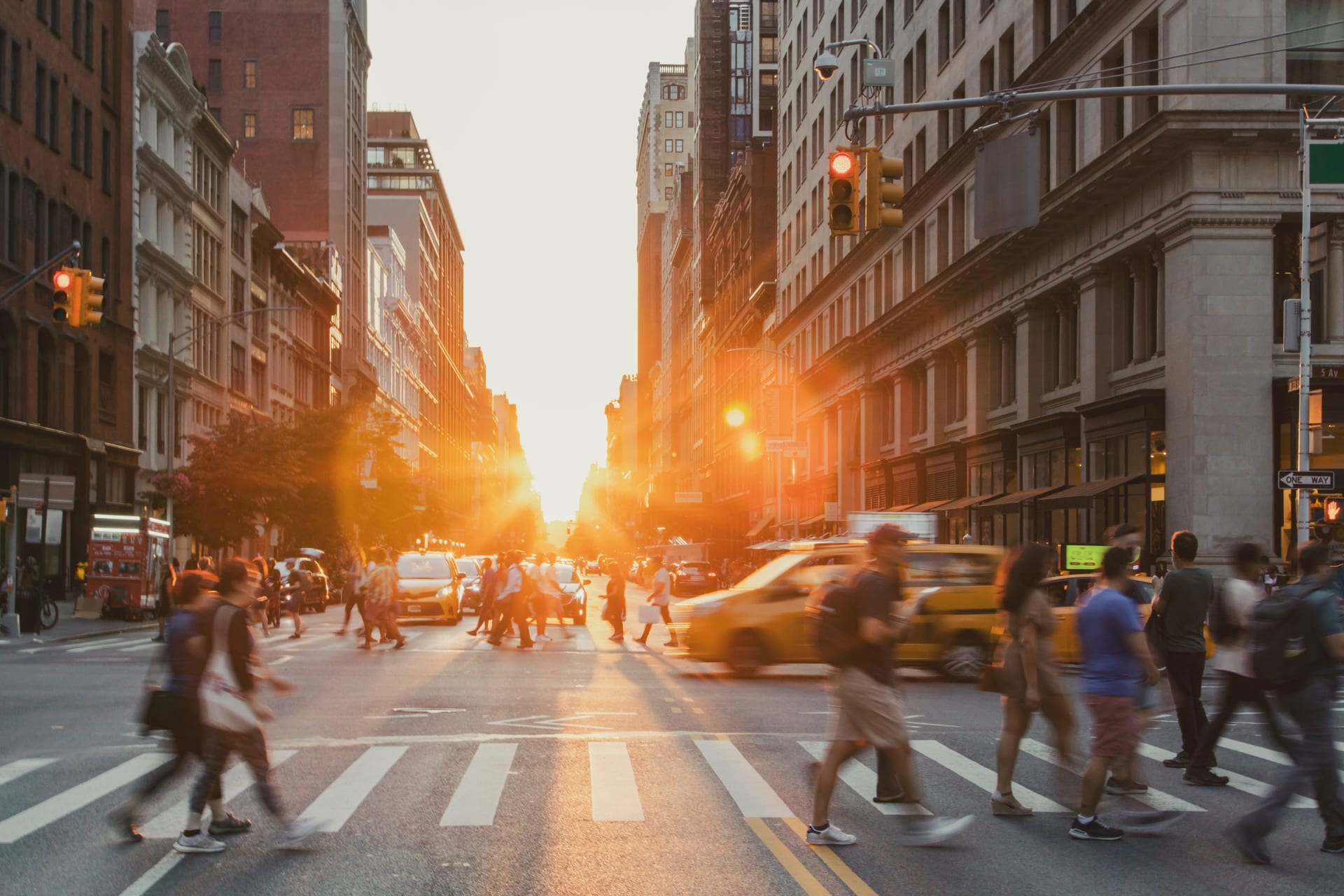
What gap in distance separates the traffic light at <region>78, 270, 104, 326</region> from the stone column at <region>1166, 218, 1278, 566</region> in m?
20.8

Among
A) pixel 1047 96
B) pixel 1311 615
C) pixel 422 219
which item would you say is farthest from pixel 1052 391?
pixel 422 219

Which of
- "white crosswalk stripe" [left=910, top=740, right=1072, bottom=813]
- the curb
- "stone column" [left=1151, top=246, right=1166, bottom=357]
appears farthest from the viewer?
"stone column" [left=1151, top=246, right=1166, bottom=357]

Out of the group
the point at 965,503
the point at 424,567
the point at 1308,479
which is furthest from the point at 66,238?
the point at 1308,479

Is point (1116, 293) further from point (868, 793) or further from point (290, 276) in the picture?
point (290, 276)

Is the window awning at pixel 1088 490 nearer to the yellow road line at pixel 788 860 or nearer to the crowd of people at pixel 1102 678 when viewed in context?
the crowd of people at pixel 1102 678

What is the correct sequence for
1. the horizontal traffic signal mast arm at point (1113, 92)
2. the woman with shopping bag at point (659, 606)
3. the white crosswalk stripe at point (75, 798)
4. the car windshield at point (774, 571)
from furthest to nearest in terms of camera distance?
the woman with shopping bag at point (659, 606) < the car windshield at point (774, 571) < the horizontal traffic signal mast arm at point (1113, 92) < the white crosswalk stripe at point (75, 798)

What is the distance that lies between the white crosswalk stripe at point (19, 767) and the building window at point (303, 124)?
Answer: 90343mm

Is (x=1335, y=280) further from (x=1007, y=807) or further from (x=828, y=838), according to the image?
(x=828, y=838)

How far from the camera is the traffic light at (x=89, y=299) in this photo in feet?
75.5

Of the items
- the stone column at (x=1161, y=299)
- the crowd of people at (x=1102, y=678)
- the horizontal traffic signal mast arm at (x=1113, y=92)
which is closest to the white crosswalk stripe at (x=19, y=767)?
the crowd of people at (x=1102, y=678)

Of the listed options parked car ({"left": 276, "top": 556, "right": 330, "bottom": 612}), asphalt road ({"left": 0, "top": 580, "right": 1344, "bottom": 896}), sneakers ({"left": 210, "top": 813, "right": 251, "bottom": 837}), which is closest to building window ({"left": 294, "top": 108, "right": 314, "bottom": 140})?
parked car ({"left": 276, "top": 556, "right": 330, "bottom": 612})

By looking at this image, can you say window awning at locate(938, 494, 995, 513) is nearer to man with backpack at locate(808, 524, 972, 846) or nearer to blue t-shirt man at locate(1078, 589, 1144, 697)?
blue t-shirt man at locate(1078, 589, 1144, 697)

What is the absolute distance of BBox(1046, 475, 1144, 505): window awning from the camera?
32375 mm

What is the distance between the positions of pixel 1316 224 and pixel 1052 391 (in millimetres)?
9863
